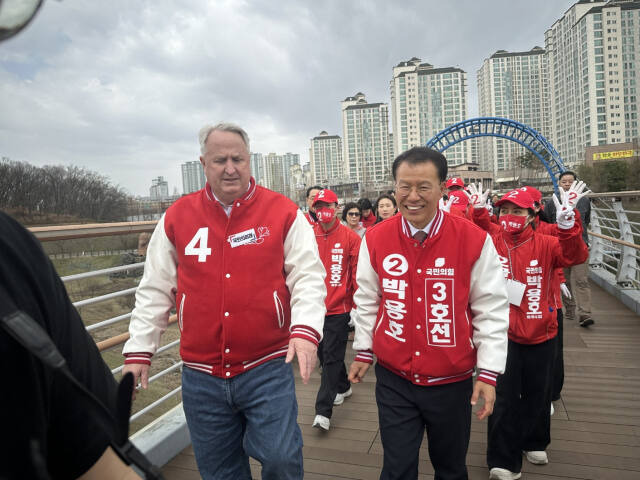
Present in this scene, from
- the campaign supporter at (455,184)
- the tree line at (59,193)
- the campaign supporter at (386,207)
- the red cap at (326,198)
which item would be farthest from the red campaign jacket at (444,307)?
the tree line at (59,193)

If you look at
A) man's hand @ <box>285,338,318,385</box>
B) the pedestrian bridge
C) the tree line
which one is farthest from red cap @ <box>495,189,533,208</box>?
the tree line

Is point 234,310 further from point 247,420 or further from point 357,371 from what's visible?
point 357,371

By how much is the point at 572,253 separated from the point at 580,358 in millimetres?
2386

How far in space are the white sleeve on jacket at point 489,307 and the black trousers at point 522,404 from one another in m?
0.96

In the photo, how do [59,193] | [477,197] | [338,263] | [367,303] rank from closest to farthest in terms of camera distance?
[367,303]
[477,197]
[338,263]
[59,193]

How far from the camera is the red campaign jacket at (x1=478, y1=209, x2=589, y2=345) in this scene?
286cm

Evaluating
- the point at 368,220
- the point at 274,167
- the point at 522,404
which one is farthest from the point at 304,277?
the point at 274,167

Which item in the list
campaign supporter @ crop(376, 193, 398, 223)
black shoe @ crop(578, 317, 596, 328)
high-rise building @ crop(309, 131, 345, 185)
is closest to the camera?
black shoe @ crop(578, 317, 596, 328)

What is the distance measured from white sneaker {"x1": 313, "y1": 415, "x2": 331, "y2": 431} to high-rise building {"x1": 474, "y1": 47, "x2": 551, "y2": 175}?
308 ft

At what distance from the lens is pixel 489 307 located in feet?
6.92

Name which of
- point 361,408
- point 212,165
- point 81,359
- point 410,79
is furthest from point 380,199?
point 410,79

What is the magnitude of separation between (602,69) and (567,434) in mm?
89380

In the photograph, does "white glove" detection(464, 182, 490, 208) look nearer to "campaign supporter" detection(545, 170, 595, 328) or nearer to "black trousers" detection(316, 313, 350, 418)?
"black trousers" detection(316, 313, 350, 418)

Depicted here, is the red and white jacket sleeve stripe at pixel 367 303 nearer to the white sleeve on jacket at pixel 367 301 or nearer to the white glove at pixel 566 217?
the white sleeve on jacket at pixel 367 301
